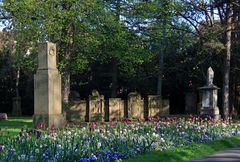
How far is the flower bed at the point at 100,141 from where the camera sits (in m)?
8.29

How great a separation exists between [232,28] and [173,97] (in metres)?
14.0

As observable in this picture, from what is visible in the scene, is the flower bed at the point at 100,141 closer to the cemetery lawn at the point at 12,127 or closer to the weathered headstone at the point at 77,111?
the cemetery lawn at the point at 12,127

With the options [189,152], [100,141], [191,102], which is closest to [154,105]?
[191,102]

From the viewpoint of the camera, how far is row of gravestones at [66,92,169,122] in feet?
87.5

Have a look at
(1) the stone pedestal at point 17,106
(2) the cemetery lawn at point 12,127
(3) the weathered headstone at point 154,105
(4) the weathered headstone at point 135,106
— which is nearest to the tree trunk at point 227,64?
(3) the weathered headstone at point 154,105

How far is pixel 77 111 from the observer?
26.6 meters

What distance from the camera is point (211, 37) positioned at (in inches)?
1002

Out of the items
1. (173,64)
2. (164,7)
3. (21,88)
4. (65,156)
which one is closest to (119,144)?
(65,156)

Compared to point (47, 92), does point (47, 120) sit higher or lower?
lower

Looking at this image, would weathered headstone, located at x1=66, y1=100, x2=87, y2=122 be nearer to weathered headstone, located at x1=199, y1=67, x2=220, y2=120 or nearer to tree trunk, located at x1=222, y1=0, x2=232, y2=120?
weathered headstone, located at x1=199, y1=67, x2=220, y2=120

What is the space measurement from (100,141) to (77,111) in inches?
652

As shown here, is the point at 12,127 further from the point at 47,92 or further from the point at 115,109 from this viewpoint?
the point at 115,109

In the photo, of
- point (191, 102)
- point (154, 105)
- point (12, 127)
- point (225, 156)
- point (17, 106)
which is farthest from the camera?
point (17, 106)

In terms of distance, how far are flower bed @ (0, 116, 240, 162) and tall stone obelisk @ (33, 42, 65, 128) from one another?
95.8 inches
